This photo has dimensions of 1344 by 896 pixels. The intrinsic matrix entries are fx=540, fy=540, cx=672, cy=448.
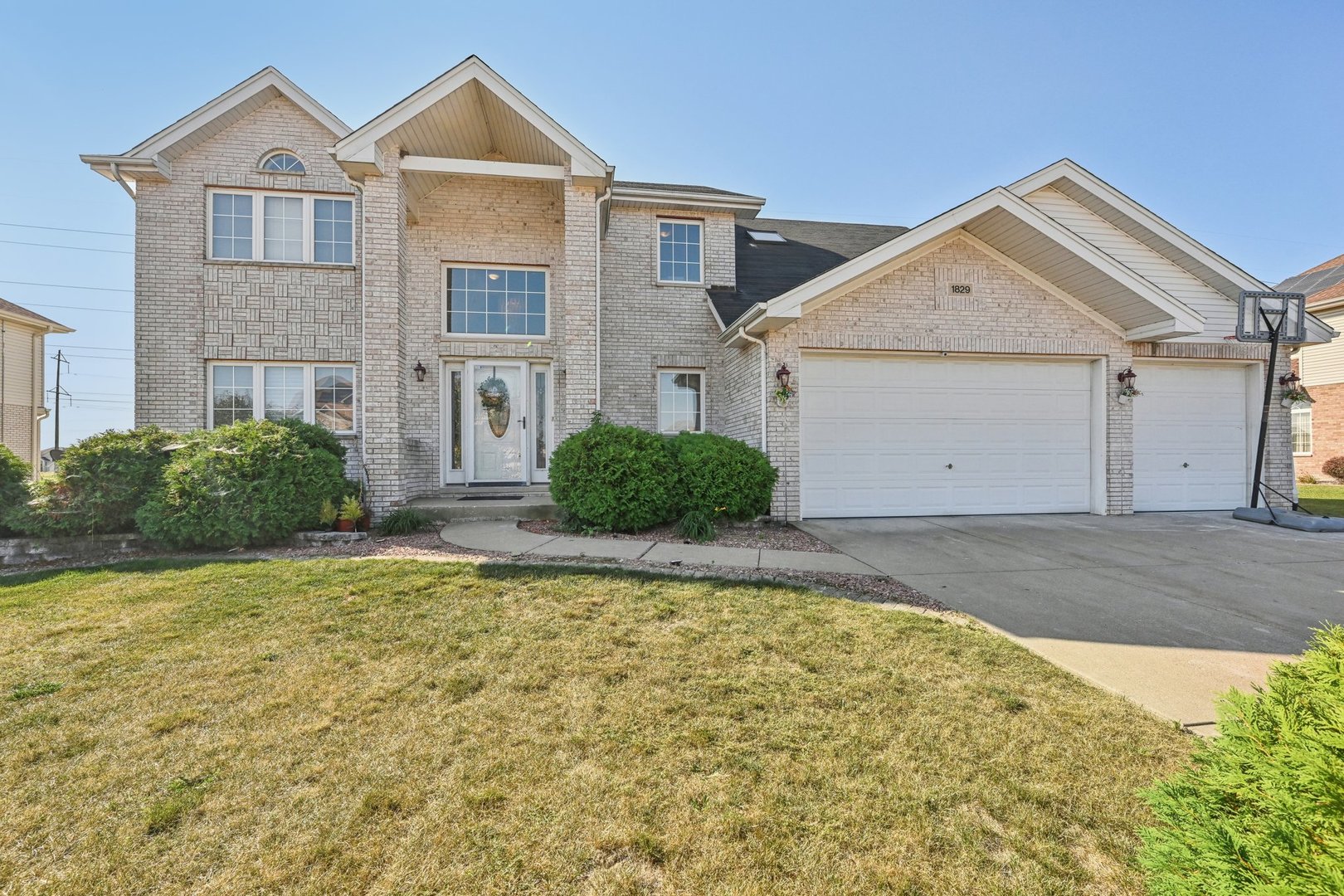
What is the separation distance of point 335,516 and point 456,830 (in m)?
6.30

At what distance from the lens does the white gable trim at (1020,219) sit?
8.02 metres

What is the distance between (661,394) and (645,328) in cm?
131

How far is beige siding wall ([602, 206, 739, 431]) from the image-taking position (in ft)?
33.7

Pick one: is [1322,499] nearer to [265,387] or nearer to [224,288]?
[265,387]

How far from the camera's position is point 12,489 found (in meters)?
6.38

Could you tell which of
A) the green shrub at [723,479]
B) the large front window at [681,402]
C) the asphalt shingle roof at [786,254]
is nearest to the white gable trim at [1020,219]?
the asphalt shingle roof at [786,254]

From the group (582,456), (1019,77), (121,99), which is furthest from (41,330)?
(1019,77)

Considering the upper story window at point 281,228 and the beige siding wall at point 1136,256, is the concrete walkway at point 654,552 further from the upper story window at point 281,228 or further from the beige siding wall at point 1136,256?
the beige siding wall at point 1136,256

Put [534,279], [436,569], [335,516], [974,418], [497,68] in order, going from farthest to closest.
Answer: [534,279] < [974,418] < [497,68] < [335,516] < [436,569]

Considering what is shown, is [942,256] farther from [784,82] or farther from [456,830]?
[456,830]

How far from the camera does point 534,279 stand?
10.2 meters

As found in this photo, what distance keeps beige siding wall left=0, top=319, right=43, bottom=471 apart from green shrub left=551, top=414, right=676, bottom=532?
58.6 ft

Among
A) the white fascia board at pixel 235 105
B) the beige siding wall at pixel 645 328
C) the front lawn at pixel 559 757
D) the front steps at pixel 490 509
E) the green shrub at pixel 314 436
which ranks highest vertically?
the white fascia board at pixel 235 105

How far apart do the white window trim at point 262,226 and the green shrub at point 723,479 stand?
23.8ft
